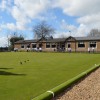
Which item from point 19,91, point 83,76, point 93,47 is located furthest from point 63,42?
point 19,91

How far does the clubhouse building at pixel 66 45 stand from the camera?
6359 centimetres

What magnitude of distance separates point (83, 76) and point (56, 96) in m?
4.87

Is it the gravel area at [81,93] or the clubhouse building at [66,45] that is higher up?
the clubhouse building at [66,45]

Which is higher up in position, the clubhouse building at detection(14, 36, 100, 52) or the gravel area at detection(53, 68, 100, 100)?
the clubhouse building at detection(14, 36, 100, 52)

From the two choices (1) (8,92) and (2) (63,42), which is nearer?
(1) (8,92)

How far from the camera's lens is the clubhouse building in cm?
6359

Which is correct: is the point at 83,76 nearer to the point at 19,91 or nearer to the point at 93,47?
the point at 19,91

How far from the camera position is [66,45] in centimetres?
6850

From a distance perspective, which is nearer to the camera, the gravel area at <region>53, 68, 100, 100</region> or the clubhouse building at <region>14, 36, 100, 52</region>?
the gravel area at <region>53, 68, 100, 100</region>

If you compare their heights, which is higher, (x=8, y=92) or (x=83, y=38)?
(x=83, y=38)

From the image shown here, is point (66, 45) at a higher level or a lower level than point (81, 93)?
higher

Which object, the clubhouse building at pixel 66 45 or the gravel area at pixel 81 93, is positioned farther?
the clubhouse building at pixel 66 45

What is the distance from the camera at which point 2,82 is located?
425 inches

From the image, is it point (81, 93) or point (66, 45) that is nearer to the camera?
point (81, 93)
